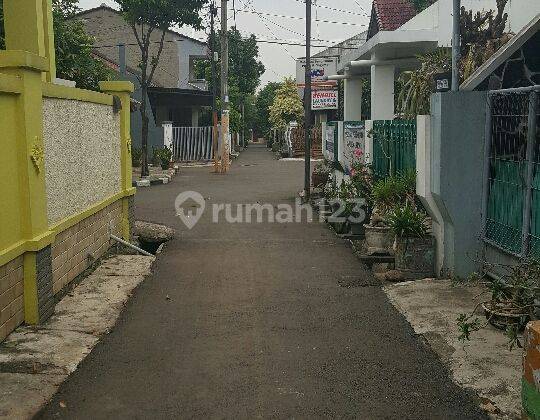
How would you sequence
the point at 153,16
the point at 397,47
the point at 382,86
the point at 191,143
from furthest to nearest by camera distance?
1. the point at 191,143
2. the point at 153,16
3. the point at 382,86
4. the point at 397,47

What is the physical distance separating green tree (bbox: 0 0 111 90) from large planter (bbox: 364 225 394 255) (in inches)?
407

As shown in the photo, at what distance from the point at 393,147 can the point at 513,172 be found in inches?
153

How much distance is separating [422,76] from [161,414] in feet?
28.6

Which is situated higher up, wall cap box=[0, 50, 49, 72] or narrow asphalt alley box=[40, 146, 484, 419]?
wall cap box=[0, 50, 49, 72]

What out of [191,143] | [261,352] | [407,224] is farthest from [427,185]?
[191,143]

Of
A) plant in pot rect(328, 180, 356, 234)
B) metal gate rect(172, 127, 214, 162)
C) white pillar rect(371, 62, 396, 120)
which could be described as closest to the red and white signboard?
metal gate rect(172, 127, 214, 162)

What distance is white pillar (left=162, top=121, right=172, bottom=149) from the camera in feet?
103

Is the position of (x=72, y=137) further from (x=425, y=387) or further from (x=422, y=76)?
(x=422, y=76)

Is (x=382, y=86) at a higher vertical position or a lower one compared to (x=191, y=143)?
higher

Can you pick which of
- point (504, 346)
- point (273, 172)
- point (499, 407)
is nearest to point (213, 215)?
point (504, 346)

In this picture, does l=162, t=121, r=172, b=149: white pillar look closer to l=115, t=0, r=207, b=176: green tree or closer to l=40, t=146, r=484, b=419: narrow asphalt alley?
l=115, t=0, r=207, b=176: green tree

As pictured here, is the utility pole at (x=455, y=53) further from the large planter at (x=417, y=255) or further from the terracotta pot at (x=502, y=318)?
the terracotta pot at (x=502, y=318)

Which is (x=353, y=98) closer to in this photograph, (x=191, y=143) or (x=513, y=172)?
(x=513, y=172)

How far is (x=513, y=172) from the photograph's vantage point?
7250 mm
